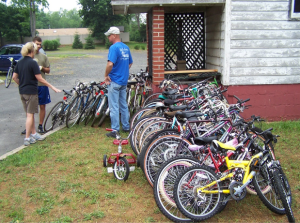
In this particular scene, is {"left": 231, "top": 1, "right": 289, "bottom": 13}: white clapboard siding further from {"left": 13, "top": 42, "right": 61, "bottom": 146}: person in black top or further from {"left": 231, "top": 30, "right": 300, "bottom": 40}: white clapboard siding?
{"left": 13, "top": 42, "right": 61, "bottom": 146}: person in black top

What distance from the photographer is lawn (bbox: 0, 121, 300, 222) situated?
3.73m

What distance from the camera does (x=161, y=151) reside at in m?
4.24

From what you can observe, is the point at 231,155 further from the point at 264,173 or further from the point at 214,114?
the point at 214,114

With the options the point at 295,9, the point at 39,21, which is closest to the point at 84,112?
the point at 295,9

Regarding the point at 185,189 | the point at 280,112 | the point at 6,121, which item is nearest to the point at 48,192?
the point at 185,189

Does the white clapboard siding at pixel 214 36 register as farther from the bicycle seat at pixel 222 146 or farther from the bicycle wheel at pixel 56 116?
the bicycle seat at pixel 222 146

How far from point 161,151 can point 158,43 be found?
12.0ft

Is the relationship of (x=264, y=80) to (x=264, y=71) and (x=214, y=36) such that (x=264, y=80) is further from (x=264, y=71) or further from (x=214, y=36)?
(x=214, y=36)

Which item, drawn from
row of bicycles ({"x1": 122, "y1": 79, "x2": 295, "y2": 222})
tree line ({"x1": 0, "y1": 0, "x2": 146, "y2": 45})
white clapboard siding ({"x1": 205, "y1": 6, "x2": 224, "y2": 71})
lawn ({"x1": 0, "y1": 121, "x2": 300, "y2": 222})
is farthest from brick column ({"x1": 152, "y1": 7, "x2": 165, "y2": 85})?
tree line ({"x1": 0, "y1": 0, "x2": 146, "y2": 45})

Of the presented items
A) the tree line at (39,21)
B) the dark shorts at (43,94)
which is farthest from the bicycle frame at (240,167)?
the tree line at (39,21)

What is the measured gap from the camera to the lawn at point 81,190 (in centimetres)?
373

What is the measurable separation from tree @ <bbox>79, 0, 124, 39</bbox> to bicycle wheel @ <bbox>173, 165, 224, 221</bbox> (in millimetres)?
53100

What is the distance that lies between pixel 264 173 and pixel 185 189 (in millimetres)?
892

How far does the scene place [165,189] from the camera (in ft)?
11.9
